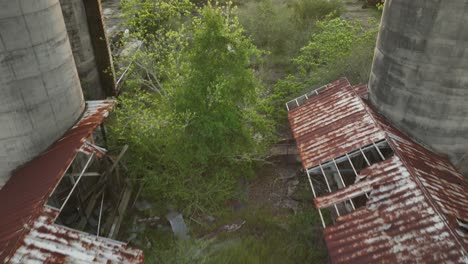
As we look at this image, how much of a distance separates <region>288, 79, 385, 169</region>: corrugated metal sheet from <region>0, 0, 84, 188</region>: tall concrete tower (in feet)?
27.7

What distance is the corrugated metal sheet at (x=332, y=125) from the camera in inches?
476

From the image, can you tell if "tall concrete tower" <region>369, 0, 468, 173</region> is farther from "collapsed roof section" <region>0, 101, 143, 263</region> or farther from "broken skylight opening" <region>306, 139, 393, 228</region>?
"collapsed roof section" <region>0, 101, 143, 263</region>

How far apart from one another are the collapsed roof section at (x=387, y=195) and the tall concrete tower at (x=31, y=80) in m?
8.47

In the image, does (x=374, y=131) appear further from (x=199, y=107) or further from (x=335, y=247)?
(x=199, y=107)

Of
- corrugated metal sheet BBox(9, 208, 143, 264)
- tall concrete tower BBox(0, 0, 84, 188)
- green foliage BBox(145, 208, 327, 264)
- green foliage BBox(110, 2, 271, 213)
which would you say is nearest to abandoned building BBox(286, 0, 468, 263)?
green foliage BBox(145, 208, 327, 264)

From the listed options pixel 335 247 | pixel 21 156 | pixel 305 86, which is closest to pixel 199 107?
pixel 21 156

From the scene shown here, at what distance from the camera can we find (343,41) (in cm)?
1905

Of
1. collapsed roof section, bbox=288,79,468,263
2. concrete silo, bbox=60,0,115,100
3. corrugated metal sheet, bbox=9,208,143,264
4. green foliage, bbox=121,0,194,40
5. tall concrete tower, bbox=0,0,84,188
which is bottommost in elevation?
collapsed roof section, bbox=288,79,468,263

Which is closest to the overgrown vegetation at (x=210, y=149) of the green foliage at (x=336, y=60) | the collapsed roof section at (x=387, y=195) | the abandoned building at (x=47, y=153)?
the abandoned building at (x=47, y=153)

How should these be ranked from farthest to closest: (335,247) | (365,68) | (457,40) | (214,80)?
(365,68) → (214,80) → (457,40) → (335,247)

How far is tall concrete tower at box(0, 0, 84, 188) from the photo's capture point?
9.73m

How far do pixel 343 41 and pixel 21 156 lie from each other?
51.9 feet

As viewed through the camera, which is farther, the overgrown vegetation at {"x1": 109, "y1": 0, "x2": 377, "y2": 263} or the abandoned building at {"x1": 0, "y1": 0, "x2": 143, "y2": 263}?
the overgrown vegetation at {"x1": 109, "y1": 0, "x2": 377, "y2": 263}

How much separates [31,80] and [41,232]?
466cm
